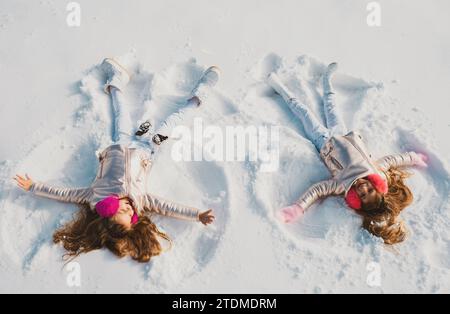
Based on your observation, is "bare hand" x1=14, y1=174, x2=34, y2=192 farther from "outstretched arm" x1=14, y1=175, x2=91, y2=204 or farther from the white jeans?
the white jeans

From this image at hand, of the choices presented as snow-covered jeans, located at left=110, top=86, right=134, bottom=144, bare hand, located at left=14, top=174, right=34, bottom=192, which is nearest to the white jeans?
snow-covered jeans, located at left=110, top=86, right=134, bottom=144

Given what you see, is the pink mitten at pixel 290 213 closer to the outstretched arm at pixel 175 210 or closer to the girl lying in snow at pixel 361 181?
the girl lying in snow at pixel 361 181

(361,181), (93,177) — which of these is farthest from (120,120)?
(361,181)

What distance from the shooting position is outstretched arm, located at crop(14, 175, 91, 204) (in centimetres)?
323

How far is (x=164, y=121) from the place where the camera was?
3.71 metres

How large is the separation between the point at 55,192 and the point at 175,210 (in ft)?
2.79

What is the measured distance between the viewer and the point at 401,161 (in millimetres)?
3533

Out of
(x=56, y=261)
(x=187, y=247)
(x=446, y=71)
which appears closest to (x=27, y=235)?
(x=56, y=261)

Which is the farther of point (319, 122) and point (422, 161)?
point (319, 122)

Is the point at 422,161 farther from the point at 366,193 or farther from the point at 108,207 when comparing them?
the point at 108,207

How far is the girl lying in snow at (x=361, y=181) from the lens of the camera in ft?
10.7

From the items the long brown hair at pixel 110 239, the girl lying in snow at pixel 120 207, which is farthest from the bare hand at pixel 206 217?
the long brown hair at pixel 110 239

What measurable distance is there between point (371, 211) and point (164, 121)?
5.62 ft
